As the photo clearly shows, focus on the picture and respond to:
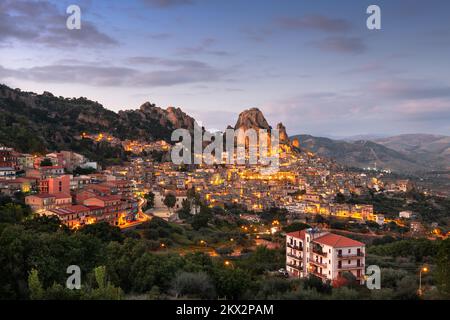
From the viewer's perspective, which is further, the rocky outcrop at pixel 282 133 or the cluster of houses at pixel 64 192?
the rocky outcrop at pixel 282 133

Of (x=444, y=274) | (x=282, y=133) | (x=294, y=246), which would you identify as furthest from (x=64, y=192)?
(x=282, y=133)

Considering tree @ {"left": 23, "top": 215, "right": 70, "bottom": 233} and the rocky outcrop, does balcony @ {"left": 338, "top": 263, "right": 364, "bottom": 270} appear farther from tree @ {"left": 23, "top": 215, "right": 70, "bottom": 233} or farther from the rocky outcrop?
the rocky outcrop

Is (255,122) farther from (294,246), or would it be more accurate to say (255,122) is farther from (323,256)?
(323,256)

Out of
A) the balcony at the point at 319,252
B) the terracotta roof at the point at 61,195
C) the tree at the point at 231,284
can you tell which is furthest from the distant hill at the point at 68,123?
the tree at the point at 231,284

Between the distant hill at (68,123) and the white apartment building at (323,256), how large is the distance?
37805 millimetres

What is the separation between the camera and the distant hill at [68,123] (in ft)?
198

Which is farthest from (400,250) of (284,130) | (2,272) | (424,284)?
(284,130)

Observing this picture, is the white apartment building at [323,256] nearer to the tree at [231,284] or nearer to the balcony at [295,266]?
the balcony at [295,266]

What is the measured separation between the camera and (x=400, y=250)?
32125 millimetres

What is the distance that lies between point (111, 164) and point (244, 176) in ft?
101

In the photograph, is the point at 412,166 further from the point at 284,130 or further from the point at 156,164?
the point at 156,164

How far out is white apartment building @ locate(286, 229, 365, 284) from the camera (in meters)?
24.8

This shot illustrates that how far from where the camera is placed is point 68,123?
9212cm

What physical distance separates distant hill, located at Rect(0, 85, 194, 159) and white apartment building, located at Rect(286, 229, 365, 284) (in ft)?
124
